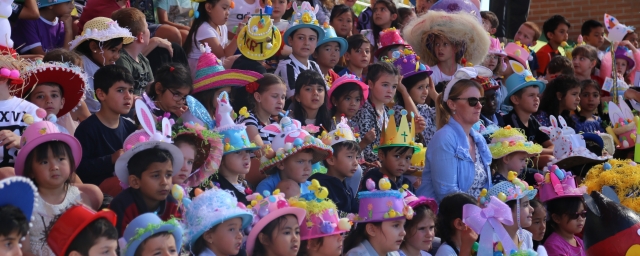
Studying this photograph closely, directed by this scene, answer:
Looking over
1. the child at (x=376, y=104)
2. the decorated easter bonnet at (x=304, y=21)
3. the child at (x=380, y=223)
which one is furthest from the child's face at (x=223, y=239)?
the decorated easter bonnet at (x=304, y=21)

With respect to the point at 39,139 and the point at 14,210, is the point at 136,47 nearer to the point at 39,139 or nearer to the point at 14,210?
the point at 39,139

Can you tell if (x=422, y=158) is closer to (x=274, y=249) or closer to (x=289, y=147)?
(x=289, y=147)

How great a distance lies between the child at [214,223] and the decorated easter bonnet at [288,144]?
46.8 inches

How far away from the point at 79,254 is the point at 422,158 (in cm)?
379

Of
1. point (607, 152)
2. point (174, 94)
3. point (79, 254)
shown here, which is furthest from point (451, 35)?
point (79, 254)

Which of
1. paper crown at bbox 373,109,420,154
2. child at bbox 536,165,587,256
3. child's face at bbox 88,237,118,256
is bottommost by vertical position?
child at bbox 536,165,587,256

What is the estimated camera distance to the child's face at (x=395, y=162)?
289 inches

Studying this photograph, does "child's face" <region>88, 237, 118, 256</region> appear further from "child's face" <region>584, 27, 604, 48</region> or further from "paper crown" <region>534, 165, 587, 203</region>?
"child's face" <region>584, 27, 604, 48</region>

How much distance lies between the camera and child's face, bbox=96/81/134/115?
6.29 m

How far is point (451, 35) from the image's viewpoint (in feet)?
31.9

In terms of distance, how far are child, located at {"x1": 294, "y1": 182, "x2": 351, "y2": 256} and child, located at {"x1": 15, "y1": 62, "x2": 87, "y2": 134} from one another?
61.8 inches

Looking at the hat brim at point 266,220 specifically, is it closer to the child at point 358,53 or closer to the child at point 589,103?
the child at point 358,53

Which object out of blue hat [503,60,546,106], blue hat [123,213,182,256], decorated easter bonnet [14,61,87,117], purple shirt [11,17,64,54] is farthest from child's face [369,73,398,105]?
blue hat [123,213,182,256]

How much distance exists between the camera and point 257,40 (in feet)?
26.8
